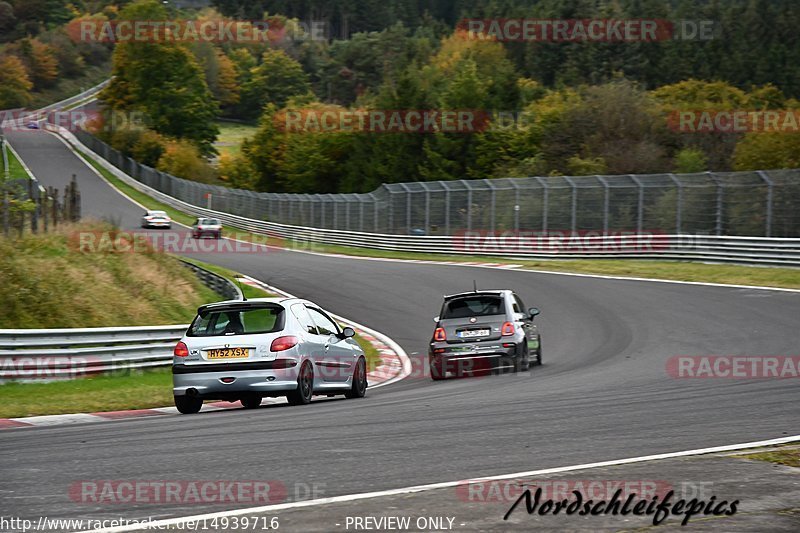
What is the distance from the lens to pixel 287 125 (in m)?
95.9

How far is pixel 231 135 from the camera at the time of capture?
503ft

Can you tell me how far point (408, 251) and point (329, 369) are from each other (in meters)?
33.9

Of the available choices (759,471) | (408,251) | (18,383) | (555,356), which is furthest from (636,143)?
(759,471)

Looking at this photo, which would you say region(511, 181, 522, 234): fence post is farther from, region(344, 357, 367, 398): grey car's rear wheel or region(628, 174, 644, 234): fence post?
region(344, 357, 367, 398): grey car's rear wheel

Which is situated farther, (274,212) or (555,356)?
(274,212)

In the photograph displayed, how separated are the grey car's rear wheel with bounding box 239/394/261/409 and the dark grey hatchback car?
428 cm

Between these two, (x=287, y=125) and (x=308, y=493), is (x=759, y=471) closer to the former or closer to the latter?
(x=308, y=493)

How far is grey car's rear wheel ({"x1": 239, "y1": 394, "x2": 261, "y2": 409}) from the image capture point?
1296 centimetres
